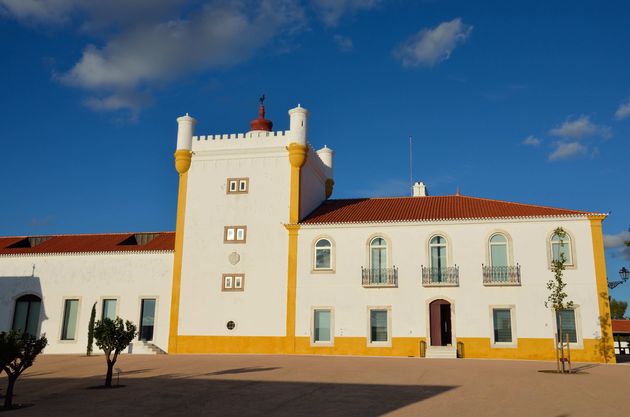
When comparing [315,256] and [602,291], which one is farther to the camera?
[315,256]

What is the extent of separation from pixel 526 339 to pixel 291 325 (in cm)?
1135

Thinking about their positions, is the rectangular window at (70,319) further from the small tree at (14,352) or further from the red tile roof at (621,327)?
the red tile roof at (621,327)

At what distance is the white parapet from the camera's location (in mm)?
32875

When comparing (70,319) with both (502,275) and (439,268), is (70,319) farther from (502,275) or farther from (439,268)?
(502,275)

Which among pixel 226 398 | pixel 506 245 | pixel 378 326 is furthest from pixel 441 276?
pixel 226 398

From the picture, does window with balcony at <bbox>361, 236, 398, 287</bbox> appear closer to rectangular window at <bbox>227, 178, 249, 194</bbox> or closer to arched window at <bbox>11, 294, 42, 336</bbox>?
rectangular window at <bbox>227, 178, 249, 194</bbox>

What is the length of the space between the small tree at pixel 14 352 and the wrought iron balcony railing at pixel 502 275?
784 inches

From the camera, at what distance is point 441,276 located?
28.0 metres

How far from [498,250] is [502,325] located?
360 cm

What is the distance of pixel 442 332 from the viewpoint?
92.1 feet

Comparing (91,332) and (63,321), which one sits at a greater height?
(63,321)

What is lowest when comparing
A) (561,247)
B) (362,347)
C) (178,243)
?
(362,347)


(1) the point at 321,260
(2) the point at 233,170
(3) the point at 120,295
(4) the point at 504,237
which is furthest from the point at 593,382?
(3) the point at 120,295

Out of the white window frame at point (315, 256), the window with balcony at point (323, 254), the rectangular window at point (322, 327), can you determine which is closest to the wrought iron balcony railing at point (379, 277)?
the white window frame at point (315, 256)
